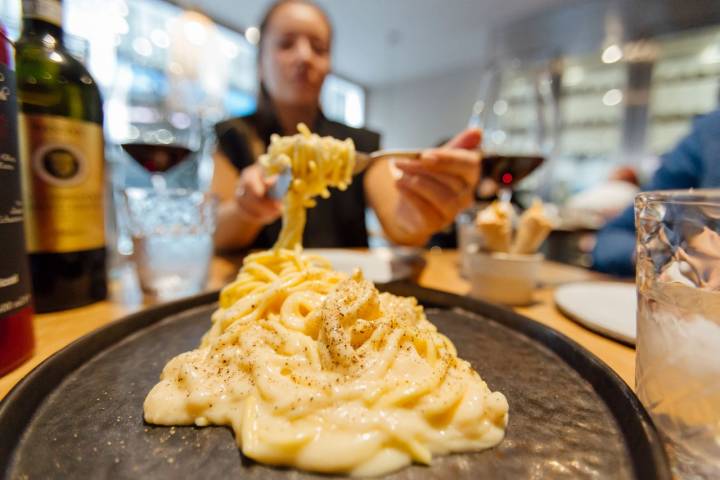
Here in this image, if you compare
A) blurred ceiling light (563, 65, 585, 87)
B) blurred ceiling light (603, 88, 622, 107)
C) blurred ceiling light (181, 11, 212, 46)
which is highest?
Answer: blurred ceiling light (563, 65, 585, 87)

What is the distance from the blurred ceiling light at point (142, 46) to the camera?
4.29 metres

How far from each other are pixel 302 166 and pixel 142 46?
14.6 feet

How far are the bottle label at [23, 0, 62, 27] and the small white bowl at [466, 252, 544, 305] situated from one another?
1.26m

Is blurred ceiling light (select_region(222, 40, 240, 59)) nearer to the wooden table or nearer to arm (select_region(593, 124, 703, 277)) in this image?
the wooden table

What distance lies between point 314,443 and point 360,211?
7.43 ft

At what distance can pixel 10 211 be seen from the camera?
0.63 m

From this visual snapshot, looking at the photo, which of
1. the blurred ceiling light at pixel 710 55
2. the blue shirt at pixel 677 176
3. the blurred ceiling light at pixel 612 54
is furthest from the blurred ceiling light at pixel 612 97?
the blue shirt at pixel 677 176

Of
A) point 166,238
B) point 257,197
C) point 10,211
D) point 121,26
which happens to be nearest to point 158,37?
point 121,26

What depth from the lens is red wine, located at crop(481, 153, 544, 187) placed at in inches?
51.3

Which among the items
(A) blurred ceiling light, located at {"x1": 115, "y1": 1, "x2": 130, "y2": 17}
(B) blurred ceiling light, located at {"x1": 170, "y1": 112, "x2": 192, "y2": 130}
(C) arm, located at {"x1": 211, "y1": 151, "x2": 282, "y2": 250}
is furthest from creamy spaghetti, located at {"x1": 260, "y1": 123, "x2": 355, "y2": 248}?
(A) blurred ceiling light, located at {"x1": 115, "y1": 1, "x2": 130, "y2": 17}

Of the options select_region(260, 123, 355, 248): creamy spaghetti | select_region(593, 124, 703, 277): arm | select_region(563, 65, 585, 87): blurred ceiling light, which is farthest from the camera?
select_region(563, 65, 585, 87): blurred ceiling light

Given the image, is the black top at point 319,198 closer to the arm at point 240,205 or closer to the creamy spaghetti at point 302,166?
the arm at point 240,205

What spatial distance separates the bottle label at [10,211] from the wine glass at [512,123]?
1.22 meters

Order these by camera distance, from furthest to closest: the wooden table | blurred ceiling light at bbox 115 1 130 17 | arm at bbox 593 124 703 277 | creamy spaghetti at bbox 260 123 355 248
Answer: blurred ceiling light at bbox 115 1 130 17 < arm at bbox 593 124 703 277 < creamy spaghetti at bbox 260 123 355 248 < the wooden table
